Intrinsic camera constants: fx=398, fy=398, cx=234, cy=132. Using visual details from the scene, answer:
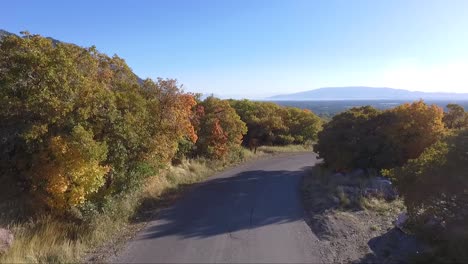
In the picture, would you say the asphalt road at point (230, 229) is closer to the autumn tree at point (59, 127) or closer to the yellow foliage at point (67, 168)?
the yellow foliage at point (67, 168)

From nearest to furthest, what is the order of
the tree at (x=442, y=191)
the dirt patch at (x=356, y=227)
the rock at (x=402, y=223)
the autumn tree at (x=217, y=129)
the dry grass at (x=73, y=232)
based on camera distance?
the tree at (x=442, y=191) < the dry grass at (x=73, y=232) < the dirt patch at (x=356, y=227) < the rock at (x=402, y=223) < the autumn tree at (x=217, y=129)

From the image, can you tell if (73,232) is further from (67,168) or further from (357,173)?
(357,173)

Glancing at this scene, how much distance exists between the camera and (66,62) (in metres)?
10.5

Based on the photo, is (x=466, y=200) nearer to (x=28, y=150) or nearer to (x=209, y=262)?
(x=209, y=262)

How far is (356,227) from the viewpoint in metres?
11.2

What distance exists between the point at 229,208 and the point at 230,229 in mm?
2425

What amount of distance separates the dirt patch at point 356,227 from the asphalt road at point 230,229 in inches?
17.0

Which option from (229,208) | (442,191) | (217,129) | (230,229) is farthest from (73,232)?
(217,129)

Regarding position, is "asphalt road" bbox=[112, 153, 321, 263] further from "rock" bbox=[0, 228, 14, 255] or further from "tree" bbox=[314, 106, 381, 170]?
"tree" bbox=[314, 106, 381, 170]

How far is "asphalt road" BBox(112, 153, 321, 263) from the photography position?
8883mm

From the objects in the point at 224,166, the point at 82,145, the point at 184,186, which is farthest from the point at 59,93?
the point at 224,166

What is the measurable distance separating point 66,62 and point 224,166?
14.8 m

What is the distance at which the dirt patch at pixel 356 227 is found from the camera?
9.09 m

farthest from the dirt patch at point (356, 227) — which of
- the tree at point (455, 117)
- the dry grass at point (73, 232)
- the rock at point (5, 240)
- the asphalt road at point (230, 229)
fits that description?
the tree at point (455, 117)
